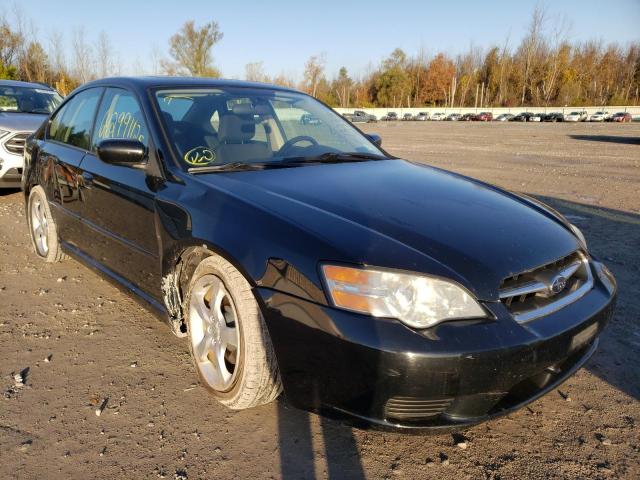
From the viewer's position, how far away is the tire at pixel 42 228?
4027 mm

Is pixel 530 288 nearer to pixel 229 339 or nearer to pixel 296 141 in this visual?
pixel 229 339

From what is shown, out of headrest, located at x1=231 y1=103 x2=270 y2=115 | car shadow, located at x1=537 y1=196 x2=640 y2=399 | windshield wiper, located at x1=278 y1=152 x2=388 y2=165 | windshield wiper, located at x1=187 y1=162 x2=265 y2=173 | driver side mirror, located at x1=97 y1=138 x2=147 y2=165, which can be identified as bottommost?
car shadow, located at x1=537 y1=196 x2=640 y2=399

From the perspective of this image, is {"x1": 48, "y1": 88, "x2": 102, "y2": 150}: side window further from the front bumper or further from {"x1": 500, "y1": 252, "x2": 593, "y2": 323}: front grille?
{"x1": 500, "y1": 252, "x2": 593, "y2": 323}: front grille

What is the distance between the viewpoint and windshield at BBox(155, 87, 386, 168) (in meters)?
2.66

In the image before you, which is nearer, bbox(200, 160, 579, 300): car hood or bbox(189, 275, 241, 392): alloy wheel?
bbox(200, 160, 579, 300): car hood

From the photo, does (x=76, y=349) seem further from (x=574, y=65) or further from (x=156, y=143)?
(x=574, y=65)

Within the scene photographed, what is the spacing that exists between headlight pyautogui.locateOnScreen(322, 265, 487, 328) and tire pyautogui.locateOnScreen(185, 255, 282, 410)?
0.44 metres

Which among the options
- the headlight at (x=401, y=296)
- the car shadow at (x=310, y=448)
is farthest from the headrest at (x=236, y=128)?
the car shadow at (x=310, y=448)

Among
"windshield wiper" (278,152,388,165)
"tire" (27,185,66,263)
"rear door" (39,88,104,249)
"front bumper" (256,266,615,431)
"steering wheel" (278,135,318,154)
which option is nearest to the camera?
"front bumper" (256,266,615,431)

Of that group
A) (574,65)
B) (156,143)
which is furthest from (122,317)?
(574,65)

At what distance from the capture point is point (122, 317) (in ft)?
10.8

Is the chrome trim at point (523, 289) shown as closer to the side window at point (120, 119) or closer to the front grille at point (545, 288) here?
the front grille at point (545, 288)

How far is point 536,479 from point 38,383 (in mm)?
2370

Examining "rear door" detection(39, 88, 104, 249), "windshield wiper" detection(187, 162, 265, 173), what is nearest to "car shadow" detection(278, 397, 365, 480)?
"windshield wiper" detection(187, 162, 265, 173)
